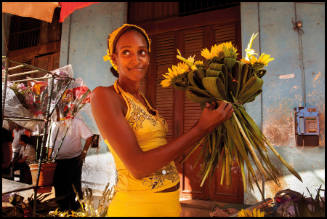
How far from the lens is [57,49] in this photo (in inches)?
207

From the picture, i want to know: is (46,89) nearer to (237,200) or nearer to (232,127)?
(232,127)

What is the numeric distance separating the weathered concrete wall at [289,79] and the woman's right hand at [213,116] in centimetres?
276

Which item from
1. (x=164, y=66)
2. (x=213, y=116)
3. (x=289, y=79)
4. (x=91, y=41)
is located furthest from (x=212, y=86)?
(x=91, y=41)

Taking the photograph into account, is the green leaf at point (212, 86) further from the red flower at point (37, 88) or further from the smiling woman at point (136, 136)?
the red flower at point (37, 88)

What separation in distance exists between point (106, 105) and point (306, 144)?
124 inches

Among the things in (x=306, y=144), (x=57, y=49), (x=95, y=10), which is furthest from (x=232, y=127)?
(x=57, y=49)

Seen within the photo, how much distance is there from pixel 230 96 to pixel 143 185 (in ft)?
1.83

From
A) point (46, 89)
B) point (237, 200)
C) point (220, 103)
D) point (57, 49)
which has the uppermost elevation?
point (57, 49)

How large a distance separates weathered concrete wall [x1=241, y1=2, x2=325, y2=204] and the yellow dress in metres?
2.75

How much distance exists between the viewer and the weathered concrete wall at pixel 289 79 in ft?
10.4

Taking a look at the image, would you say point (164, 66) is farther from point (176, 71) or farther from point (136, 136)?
point (136, 136)

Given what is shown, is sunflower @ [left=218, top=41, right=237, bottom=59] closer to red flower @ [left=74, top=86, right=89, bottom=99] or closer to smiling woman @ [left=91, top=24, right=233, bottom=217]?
smiling woman @ [left=91, top=24, right=233, bottom=217]

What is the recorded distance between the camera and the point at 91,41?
192 inches

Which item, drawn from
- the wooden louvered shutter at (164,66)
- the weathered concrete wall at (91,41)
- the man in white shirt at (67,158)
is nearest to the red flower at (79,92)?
the man in white shirt at (67,158)
